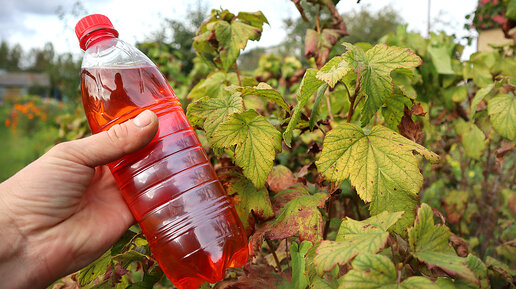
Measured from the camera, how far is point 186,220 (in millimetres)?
1330

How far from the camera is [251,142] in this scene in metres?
1.15

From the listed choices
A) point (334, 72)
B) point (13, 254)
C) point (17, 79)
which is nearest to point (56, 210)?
point (13, 254)

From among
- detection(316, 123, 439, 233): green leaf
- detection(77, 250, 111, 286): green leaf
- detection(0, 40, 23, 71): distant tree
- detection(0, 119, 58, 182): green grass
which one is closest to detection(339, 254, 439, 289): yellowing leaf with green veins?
detection(316, 123, 439, 233): green leaf

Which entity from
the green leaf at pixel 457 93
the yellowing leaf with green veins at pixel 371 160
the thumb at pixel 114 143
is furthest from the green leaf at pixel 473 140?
the thumb at pixel 114 143

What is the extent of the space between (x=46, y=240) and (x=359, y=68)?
4.09ft

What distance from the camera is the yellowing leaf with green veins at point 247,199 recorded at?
47.6 inches

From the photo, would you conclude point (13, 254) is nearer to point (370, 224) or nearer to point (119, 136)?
point (119, 136)

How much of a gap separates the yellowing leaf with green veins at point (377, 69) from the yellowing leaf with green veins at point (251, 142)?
0.29 metres

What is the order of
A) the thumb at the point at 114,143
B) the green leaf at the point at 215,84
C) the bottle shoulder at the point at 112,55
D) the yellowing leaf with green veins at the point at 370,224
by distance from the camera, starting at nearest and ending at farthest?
the yellowing leaf with green veins at the point at 370,224 < the thumb at the point at 114,143 < the bottle shoulder at the point at 112,55 < the green leaf at the point at 215,84

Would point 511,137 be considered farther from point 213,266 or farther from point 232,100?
point 213,266

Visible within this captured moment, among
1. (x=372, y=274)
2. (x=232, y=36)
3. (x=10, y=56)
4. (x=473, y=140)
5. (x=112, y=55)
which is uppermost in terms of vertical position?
(x=10, y=56)

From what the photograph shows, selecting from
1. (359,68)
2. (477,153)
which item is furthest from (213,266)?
(477,153)

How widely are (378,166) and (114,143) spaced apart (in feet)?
2.81

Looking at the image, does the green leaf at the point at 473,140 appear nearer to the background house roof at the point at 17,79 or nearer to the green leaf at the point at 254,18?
the green leaf at the point at 254,18
